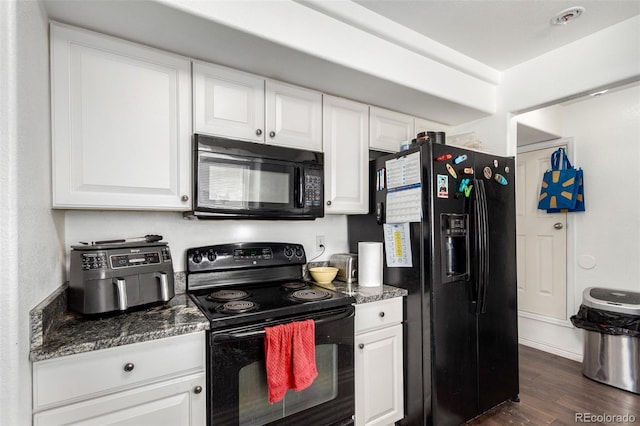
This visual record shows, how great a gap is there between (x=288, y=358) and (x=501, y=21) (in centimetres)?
217

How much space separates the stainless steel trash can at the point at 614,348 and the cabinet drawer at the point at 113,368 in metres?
2.99

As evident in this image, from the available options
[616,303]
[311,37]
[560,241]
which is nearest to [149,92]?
[311,37]

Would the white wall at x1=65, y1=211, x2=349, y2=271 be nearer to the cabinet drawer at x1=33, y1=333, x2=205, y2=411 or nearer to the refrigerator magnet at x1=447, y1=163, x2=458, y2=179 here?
the cabinet drawer at x1=33, y1=333, x2=205, y2=411

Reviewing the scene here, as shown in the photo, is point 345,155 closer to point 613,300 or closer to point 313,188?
point 313,188

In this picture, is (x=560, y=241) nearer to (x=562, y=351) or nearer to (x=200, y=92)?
(x=562, y=351)

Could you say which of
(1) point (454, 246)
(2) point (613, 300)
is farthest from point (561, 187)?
(1) point (454, 246)

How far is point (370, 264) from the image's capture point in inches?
80.4

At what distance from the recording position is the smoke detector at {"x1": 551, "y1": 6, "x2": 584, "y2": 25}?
1751mm

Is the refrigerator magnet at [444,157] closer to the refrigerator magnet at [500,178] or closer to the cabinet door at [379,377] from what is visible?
the refrigerator magnet at [500,178]

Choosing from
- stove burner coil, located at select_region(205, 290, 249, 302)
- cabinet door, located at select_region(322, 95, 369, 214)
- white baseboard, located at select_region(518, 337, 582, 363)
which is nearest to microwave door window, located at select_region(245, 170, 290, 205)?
cabinet door, located at select_region(322, 95, 369, 214)

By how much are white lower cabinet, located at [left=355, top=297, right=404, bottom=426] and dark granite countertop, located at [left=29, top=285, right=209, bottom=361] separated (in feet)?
2.91

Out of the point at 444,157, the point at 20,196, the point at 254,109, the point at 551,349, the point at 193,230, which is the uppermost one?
the point at 254,109

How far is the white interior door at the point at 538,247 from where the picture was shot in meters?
3.20

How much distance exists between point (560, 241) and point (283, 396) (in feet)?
10.4
